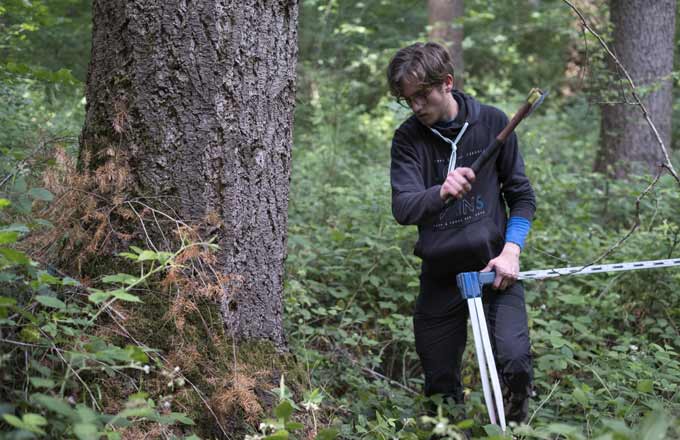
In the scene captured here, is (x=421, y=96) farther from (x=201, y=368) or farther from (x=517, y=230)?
(x=201, y=368)

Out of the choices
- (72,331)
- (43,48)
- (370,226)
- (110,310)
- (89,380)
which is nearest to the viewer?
(72,331)

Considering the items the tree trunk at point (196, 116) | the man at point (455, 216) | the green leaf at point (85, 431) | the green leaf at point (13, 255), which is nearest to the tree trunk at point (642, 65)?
the man at point (455, 216)

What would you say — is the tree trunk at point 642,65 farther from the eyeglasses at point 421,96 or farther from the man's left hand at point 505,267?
the eyeglasses at point 421,96

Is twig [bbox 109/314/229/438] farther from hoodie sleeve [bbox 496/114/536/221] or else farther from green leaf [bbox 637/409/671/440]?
hoodie sleeve [bbox 496/114/536/221]

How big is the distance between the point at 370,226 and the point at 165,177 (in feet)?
9.64

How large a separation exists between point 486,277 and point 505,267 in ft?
0.37

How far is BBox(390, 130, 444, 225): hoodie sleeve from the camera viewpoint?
3257 mm

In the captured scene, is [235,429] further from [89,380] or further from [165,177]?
[165,177]

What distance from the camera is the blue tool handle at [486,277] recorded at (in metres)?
3.42

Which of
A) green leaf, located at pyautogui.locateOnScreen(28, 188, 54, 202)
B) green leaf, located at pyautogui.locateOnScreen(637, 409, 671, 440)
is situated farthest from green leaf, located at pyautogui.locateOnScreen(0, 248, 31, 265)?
Result: green leaf, located at pyautogui.locateOnScreen(637, 409, 671, 440)

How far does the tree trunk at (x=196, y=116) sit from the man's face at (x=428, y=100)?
0.74 m

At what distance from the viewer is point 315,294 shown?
201 inches

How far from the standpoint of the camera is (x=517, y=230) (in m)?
3.59

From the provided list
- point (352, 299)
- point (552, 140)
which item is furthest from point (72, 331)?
point (552, 140)
